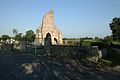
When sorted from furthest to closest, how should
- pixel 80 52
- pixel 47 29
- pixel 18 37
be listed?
1. pixel 18 37
2. pixel 47 29
3. pixel 80 52

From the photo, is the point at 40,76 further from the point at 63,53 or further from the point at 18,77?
the point at 63,53

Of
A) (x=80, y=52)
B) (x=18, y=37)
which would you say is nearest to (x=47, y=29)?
(x=80, y=52)

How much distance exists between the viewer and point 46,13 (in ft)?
156

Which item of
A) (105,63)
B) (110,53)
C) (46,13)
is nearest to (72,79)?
(105,63)

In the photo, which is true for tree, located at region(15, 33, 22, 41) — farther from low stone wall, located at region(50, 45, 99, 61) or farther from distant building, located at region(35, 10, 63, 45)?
low stone wall, located at region(50, 45, 99, 61)

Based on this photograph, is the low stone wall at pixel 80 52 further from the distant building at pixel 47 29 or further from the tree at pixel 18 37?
the tree at pixel 18 37

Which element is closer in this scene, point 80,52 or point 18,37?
point 80,52

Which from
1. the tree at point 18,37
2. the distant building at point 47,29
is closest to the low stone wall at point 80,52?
the distant building at point 47,29

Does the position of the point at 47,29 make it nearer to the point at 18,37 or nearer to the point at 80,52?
the point at 80,52

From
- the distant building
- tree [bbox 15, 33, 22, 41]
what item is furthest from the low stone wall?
tree [bbox 15, 33, 22, 41]

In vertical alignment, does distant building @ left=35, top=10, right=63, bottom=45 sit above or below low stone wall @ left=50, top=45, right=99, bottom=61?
above

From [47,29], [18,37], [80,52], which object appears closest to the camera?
[80,52]

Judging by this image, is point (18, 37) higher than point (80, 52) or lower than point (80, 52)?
higher

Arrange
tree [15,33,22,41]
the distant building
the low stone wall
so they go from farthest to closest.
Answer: tree [15,33,22,41] < the distant building < the low stone wall
